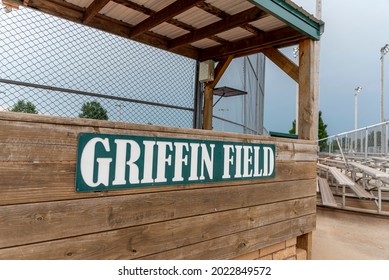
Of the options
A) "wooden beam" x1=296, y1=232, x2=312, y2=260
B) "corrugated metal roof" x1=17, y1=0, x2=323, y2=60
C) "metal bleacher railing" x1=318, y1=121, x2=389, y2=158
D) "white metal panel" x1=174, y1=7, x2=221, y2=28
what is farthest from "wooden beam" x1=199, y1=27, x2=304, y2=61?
"metal bleacher railing" x1=318, y1=121, x2=389, y2=158

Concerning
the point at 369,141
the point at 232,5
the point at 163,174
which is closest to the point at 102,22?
the point at 232,5

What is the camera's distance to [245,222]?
2512 millimetres

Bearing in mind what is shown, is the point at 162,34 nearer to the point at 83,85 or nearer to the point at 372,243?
the point at 83,85

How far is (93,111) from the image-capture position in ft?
9.95

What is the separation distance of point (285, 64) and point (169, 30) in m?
1.60

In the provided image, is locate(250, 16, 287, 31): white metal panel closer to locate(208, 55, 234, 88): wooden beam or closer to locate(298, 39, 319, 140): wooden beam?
locate(298, 39, 319, 140): wooden beam

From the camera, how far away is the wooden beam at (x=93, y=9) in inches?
112

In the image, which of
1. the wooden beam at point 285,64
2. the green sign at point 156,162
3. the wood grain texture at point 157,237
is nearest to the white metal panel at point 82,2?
the green sign at point 156,162

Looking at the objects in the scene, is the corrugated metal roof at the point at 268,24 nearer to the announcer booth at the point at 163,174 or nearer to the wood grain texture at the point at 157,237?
the announcer booth at the point at 163,174

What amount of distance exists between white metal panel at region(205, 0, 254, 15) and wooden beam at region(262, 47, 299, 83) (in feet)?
2.51

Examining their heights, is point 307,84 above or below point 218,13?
below

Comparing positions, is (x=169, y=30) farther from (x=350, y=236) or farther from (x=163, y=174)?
(x=350, y=236)

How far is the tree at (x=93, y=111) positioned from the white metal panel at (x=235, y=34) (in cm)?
190

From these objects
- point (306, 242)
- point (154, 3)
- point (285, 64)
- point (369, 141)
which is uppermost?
point (154, 3)
